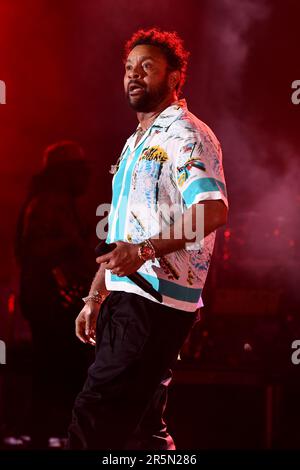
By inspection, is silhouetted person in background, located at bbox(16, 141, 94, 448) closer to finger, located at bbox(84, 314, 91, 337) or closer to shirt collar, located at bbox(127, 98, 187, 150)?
finger, located at bbox(84, 314, 91, 337)

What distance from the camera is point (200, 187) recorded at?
7.25 feet

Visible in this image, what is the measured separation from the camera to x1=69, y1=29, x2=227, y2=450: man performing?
86.8 inches

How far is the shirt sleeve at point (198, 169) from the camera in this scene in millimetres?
2211

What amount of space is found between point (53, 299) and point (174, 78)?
227cm

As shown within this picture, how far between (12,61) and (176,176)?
14.9 feet

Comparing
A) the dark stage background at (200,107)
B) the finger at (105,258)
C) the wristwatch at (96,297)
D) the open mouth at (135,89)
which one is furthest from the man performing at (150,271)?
the dark stage background at (200,107)

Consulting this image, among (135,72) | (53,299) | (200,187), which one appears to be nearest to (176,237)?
(200,187)

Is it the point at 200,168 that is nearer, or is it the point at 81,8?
the point at 200,168

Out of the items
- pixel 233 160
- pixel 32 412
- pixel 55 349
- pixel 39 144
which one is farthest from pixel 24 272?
pixel 233 160

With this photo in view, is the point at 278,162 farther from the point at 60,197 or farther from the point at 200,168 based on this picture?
the point at 200,168

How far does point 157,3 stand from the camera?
637 cm

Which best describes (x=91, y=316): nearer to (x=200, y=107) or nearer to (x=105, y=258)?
(x=105, y=258)

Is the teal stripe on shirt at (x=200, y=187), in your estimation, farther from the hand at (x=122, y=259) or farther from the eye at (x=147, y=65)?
the eye at (x=147, y=65)

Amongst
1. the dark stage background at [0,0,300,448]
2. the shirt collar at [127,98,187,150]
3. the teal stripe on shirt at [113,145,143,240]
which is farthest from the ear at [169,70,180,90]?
the dark stage background at [0,0,300,448]
